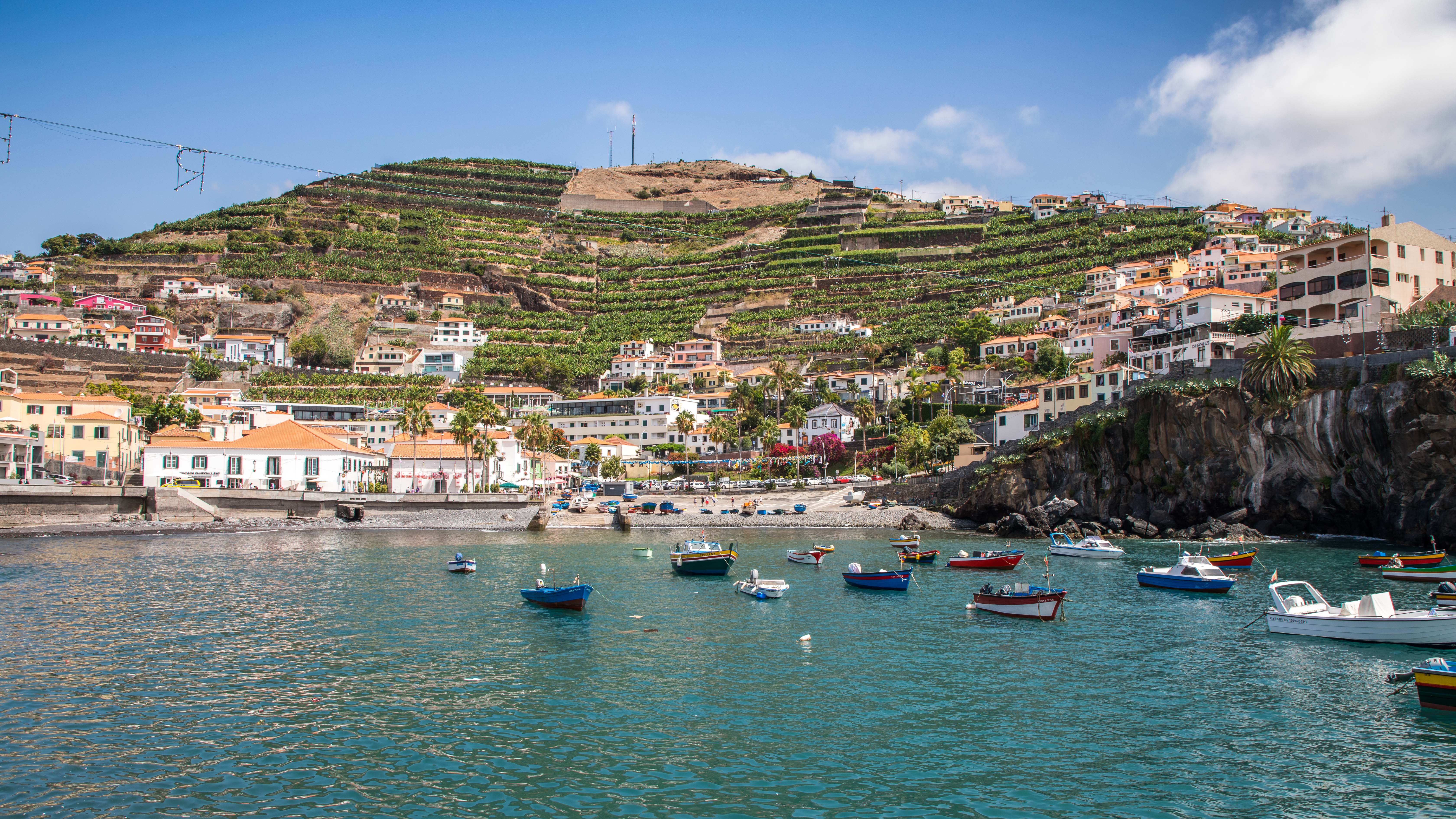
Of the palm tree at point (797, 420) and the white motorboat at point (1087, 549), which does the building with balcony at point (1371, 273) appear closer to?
the white motorboat at point (1087, 549)

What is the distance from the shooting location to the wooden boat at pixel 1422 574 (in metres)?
36.0

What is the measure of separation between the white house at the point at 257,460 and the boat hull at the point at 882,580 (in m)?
48.9

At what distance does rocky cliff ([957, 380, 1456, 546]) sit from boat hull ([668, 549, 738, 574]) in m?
27.3

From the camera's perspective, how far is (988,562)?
43.2 metres

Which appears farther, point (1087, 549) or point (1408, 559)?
point (1087, 549)

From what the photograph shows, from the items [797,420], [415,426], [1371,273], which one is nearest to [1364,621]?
[1371,273]

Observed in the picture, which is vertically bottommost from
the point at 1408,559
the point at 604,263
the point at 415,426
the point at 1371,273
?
the point at 1408,559

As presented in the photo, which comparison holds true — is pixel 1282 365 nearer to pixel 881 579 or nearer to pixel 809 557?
pixel 809 557

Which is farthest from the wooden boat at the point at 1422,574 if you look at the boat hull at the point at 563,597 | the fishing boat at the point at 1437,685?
the boat hull at the point at 563,597

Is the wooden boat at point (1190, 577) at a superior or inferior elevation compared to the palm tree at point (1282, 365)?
inferior

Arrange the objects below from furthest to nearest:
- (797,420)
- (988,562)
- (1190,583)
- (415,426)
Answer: (797,420) → (415,426) → (988,562) → (1190,583)

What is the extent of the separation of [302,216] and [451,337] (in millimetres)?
49483

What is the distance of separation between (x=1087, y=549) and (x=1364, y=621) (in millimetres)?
22012

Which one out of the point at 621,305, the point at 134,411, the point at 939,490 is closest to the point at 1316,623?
the point at 939,490
